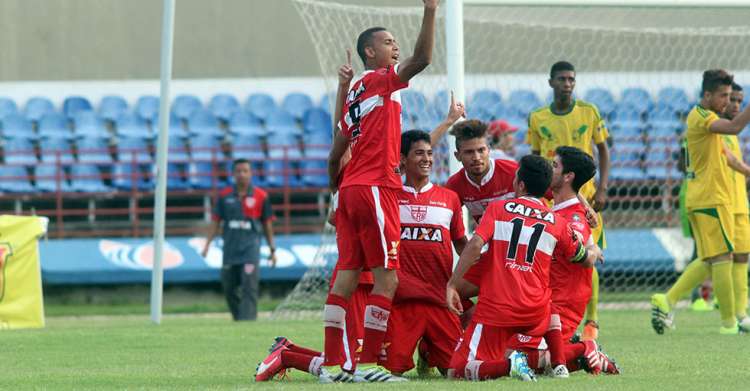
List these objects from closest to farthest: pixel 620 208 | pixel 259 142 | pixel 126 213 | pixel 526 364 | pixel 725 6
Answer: pixel 526 364 < pixel 725 6 < pixel 620 208 < pixel 126 213 < pixel 259 142

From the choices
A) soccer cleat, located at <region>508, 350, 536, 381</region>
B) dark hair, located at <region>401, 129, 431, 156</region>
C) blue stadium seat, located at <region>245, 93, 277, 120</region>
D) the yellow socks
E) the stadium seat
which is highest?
blue stadium seat, located at <region>245, 93, 277, 120</region>

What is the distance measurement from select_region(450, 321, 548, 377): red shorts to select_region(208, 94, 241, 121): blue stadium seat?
52.1 feet

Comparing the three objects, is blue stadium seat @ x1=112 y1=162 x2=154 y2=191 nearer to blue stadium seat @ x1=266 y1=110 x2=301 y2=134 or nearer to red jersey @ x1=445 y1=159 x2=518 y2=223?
blue stadium seat @ x1=266 y1=110 x2=301 y2=134

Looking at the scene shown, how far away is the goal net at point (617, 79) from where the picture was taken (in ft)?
49.9

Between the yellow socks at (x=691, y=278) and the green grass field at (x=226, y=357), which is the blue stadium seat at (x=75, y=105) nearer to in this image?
the green grass field at (x=226, y=357)

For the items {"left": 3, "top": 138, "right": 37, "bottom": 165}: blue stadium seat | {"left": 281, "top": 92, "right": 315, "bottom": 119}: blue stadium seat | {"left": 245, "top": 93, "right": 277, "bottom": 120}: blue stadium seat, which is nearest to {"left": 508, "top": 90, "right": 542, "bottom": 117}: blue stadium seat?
{"left": 281, "top": 92, "right": 315, "bottom": 119}: blue stadium seat

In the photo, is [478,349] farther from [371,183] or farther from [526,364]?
[371,183]

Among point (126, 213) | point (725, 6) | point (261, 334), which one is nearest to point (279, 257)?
point (126, 213)

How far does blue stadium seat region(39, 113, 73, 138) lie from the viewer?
865 inches

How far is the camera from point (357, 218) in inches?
278

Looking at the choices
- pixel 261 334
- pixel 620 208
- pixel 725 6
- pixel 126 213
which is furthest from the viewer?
pixel 126 213

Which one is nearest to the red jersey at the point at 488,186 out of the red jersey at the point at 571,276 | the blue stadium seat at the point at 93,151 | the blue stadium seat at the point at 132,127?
the red jersey at the point at 571,276

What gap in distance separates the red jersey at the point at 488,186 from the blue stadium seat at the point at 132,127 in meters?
14.4

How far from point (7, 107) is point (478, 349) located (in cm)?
1726
